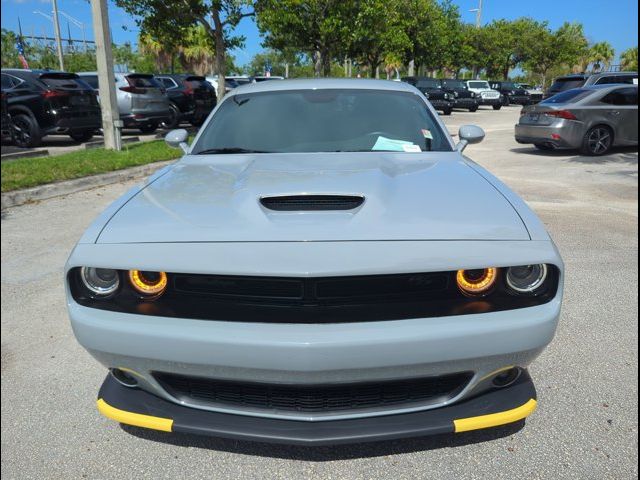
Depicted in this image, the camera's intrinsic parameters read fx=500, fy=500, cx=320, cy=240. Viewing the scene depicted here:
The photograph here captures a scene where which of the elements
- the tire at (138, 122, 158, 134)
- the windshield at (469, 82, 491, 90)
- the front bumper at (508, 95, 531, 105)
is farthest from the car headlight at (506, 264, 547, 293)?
the front bumper at (508, 95, 531, 105)

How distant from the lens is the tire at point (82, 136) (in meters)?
12.5

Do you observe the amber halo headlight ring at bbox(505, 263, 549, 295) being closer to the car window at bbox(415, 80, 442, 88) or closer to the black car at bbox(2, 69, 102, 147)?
the black car at bbox(2, 69, 102, 147)

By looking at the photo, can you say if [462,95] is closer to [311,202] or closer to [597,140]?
[597,140]

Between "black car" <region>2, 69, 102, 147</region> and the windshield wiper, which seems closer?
the windshield wiper

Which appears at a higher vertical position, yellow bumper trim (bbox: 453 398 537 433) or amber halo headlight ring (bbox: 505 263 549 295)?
amber halo headlight ring (bbox: 505 263 549 295)

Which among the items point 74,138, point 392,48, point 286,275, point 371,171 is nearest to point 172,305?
point 286,275

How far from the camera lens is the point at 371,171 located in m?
2.50

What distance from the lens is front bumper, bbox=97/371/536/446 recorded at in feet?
5.92

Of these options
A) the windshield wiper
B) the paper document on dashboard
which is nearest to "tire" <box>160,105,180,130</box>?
the windshield wiper

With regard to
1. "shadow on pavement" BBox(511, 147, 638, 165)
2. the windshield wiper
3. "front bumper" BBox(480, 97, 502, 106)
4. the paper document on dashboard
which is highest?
"front bumper" BBox(480, 97, 502, 106)

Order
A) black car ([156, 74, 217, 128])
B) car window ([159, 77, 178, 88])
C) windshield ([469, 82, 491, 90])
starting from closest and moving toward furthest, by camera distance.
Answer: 1. black car ([156, 74, 217, 128])
2. car window ([159, 77, 178, 88])
3. windshield ([469, 82, 491, 90])

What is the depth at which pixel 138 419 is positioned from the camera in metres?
1.93

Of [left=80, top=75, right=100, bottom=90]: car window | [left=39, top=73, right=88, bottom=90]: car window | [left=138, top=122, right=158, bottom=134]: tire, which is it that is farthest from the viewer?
[left=80, top=75, right=100, bottom=90]: car window

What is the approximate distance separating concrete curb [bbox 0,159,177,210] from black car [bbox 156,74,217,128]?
6.36 metres
